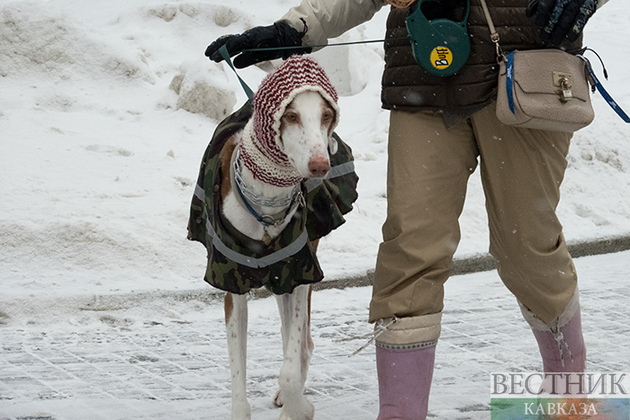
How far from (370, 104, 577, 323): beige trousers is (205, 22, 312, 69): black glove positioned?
1.82 ft

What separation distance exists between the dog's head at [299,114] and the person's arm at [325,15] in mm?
306

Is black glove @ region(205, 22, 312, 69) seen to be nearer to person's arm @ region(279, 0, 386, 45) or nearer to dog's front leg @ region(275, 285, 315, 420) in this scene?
person's arm @ region(279, 0, 386, 45)

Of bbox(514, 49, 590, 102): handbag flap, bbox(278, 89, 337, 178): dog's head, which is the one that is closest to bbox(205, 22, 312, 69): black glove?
bbox(278, 89, 337, 178): dog's head

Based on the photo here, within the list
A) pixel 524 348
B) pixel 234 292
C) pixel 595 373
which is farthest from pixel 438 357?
pixel 234 292

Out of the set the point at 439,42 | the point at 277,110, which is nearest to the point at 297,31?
the point at 277,110

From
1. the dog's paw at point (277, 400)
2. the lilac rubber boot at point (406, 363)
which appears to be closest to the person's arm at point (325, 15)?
the lilac rubber boot at point (406, 363)

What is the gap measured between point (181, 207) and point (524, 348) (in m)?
3.50

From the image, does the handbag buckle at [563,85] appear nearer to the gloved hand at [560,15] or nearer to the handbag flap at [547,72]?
the handbag flap at [547,72]

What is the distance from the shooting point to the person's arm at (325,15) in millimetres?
2963

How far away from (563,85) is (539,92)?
0.10 metres

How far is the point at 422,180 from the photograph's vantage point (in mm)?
2721

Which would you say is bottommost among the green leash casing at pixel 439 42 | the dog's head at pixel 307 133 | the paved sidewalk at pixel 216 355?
the paved sidewalk at pixel 216 355

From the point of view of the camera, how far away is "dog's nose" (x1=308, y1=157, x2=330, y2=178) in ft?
8.41

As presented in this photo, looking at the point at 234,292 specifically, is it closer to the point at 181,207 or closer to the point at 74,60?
the point at 181,207
